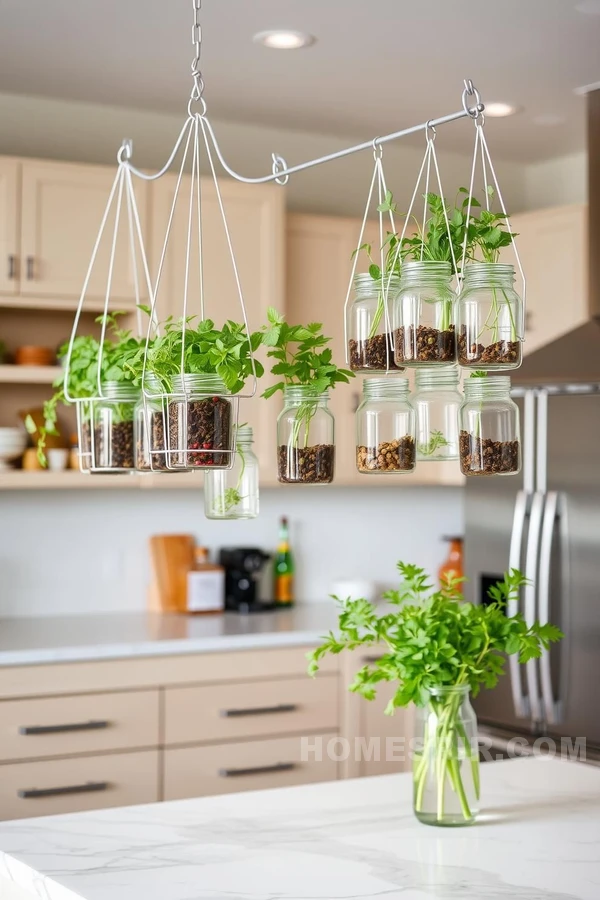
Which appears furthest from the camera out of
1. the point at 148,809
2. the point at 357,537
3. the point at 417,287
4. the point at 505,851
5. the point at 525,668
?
the point at 357,537

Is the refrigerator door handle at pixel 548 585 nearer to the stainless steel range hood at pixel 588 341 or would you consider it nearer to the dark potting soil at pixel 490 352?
the stainless steel range hood at pixel 588 341

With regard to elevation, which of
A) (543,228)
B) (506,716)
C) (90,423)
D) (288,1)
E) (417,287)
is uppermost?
(288,1)

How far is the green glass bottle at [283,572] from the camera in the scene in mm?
4262

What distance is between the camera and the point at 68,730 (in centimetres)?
324

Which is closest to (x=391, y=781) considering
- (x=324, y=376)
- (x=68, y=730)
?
(x=324, y=376)

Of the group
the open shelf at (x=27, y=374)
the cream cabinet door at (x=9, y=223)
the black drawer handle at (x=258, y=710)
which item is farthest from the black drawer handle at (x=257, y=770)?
the cream cabinet door at (x=9, y=223)

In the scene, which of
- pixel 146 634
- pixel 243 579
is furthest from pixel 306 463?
pixel 243 579

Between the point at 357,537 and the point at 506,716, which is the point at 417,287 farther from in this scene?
the point at 357,537

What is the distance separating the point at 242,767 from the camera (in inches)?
137

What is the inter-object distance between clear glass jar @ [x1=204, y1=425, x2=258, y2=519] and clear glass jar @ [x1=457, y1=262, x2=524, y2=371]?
1.37ft

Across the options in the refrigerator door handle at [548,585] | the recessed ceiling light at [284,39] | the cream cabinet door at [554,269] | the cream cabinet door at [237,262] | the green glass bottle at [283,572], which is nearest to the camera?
the recessed ceiling light at [284,39]

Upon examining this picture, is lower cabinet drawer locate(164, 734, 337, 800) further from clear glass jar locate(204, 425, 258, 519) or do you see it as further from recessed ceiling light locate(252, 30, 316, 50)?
recessed ceiling light locate(252, 30, 316, 50)

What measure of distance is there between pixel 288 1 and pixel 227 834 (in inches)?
84.0

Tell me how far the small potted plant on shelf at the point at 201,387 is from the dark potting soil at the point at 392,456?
0.69ft
